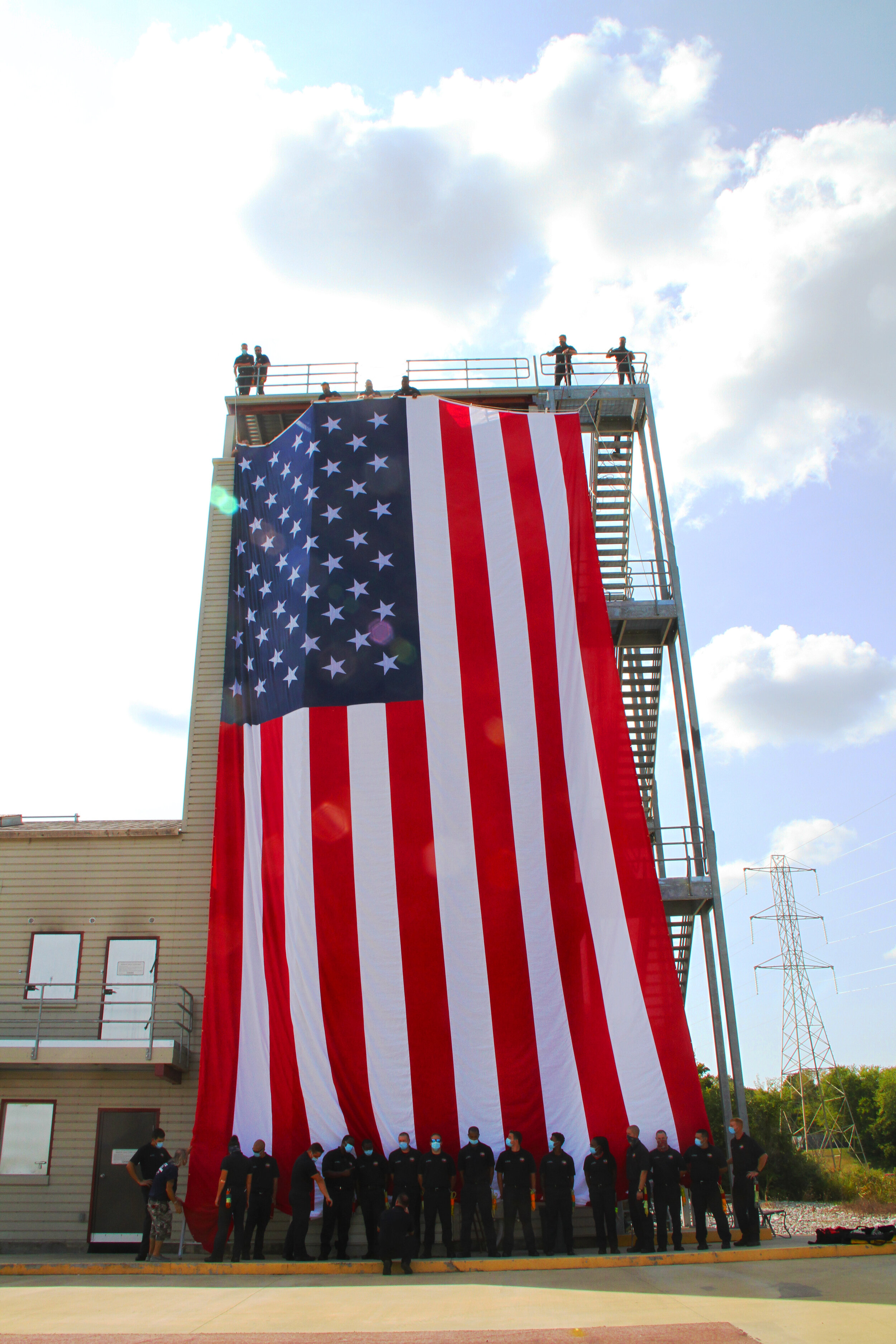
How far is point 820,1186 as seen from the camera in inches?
1123

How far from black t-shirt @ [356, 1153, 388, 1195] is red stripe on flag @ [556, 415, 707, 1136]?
164 inches

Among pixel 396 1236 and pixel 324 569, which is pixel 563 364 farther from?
pixel 396 1236

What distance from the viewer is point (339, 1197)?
13016mm

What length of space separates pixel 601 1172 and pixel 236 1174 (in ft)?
16.1

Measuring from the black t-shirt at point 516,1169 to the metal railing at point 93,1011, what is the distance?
6018mm

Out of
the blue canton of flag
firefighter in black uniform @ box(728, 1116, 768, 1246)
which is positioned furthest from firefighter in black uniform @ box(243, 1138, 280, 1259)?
the blue canton of flag

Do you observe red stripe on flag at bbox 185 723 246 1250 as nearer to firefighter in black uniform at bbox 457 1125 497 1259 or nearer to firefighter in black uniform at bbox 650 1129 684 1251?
firefighter in black uniform at bbox 457 1125 497 1259

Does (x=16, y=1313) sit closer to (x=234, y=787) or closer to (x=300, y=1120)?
(x=300, y=1120)

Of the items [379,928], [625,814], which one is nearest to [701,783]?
[625,814]

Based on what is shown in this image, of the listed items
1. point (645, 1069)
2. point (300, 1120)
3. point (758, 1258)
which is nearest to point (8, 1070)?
point (300, 1120)

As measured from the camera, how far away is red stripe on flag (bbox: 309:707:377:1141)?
551 inches

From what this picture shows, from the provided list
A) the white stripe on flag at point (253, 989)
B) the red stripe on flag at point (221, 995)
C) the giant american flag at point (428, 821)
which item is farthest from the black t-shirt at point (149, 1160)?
the white stripe on flag at point (253, 989)

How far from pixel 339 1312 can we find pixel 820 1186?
2552 cm

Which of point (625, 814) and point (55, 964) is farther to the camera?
point (55, 964)
